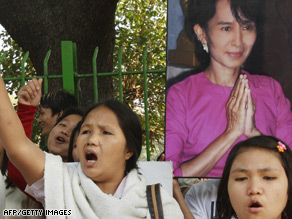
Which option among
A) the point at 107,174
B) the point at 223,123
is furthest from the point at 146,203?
the point at 223,123

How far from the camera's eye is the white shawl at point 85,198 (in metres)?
2.17

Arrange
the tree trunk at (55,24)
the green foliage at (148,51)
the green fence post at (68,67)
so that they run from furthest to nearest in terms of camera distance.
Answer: the green foliage at (148,51)
the tree trunk at (55,24)
the green fence post at (68,67)

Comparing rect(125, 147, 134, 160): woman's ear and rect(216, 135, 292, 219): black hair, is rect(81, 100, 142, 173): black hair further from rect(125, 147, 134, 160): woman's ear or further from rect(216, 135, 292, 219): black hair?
rect(216, 135, 292, 219): black hair

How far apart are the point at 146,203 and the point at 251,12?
1.64 meters

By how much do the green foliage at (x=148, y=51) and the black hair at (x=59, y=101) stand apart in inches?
89.2

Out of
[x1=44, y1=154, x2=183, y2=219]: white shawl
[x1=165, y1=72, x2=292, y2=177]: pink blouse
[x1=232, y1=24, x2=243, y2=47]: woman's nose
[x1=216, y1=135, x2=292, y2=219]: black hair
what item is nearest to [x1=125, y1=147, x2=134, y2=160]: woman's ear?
[x1=44, y1=154, x2=183, y2=219]: white shawl

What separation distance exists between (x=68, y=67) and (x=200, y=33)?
1023 mm

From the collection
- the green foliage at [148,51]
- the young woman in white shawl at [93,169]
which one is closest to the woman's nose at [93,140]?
the young woman in white shawl at [93,169]

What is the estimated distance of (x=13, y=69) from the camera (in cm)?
695

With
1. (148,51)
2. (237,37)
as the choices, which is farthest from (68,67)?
(148,51)

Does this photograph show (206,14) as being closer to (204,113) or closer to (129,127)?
(204,113)

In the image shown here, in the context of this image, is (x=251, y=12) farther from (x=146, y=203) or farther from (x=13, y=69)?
(x=13, y=69)

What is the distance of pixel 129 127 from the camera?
8.07ft

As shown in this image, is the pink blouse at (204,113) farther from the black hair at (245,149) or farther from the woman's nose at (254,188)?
the woman's nose at (254,188)
